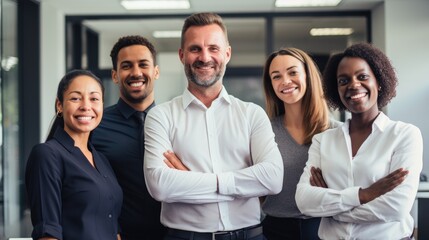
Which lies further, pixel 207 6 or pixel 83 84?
pixel 207 6

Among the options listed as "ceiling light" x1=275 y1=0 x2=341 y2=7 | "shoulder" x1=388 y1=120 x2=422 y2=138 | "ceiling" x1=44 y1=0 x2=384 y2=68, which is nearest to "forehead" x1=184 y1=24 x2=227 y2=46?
"shoulder" x1=388 y1=120 x2=422 y2=138

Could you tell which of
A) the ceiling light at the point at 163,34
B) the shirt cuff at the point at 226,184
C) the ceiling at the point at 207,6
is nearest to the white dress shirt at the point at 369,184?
the shirt cuff at the point at 226,184

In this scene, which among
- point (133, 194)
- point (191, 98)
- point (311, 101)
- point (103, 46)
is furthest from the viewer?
point (103, 46)

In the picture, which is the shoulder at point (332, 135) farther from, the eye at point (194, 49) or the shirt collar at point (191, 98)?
the eye at point (194, 49)

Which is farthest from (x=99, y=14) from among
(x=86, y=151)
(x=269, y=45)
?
(x=86, y=151)

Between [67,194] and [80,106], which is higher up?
[80,106]

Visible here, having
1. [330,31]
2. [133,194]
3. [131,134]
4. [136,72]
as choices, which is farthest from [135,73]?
[330,31]

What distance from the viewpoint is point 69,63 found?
6.02 m

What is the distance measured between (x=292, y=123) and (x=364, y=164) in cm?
63

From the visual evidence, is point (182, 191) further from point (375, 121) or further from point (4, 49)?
point (4, 49)

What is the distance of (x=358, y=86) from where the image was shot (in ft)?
6.01

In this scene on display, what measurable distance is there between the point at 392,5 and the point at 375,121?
4.12 meters

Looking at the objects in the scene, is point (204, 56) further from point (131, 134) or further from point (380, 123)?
point (380, 123)

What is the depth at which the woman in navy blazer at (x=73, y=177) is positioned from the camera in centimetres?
161
